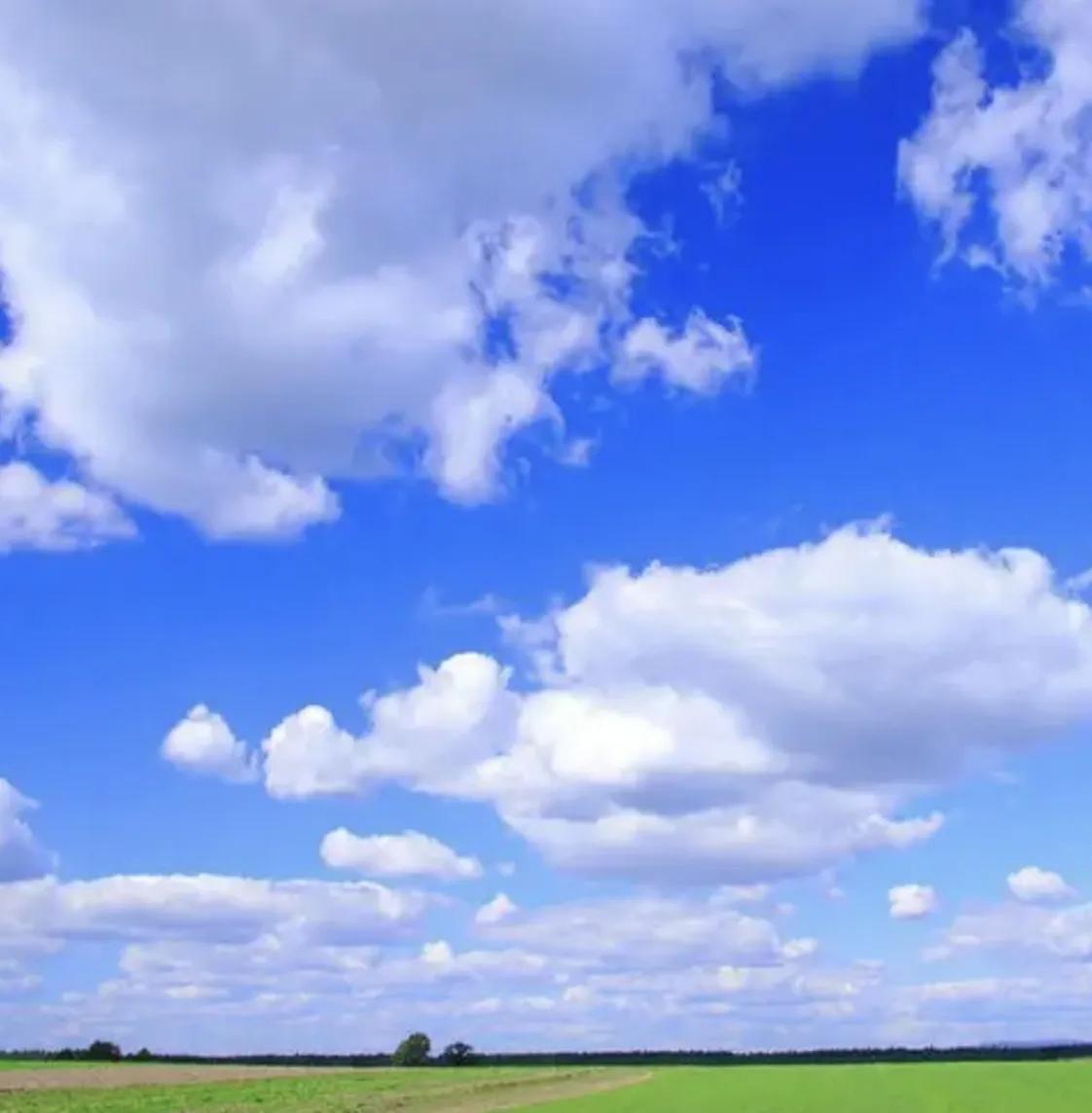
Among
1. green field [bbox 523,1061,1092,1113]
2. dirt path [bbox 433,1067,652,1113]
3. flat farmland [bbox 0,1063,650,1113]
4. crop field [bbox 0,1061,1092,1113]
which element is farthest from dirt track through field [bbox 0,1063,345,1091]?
green field [bbox 523,1061,1092,1113]

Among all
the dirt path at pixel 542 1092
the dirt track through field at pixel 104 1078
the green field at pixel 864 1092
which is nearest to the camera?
the green field at pixel 864 1092

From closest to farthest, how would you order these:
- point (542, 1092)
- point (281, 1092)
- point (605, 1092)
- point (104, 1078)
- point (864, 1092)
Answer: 1. point (864, 1092)
2. point (605, 1092)
3. point (542, 1092)
4. point (281, 1092)
5. point (104, 1078)

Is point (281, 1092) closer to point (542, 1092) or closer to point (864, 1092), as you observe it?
point (542, 1092)

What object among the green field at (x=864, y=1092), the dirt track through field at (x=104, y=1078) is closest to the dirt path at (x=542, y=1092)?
the green field at (x=864, y=1092)

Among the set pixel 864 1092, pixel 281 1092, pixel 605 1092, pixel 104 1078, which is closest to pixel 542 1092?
pixel 605 1092

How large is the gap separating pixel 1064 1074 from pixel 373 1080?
6016 centimetres

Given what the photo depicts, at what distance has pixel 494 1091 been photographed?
10219cm

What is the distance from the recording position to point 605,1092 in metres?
97.2

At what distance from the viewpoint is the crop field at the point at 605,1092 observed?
80.1m

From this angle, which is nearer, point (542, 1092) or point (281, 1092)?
point (542, 1092)

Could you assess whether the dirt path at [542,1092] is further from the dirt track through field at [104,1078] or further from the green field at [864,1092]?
the dirt track through field at [104,1078]

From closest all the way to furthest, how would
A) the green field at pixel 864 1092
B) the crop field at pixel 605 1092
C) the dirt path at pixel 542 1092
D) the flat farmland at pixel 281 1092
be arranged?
the green field at pixel 864 1092 < the crop field at pixel 605 1092 < the dirt path at pixel 542 1092 < the flat farmland at pixel 281 1092

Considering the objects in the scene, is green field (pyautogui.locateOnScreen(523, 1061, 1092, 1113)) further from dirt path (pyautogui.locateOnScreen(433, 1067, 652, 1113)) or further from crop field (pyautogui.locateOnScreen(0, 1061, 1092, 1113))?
dirt path (pyautogui.locateOnScreen(433, 1067, 652, 1113))

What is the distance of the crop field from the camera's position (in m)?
80.1
